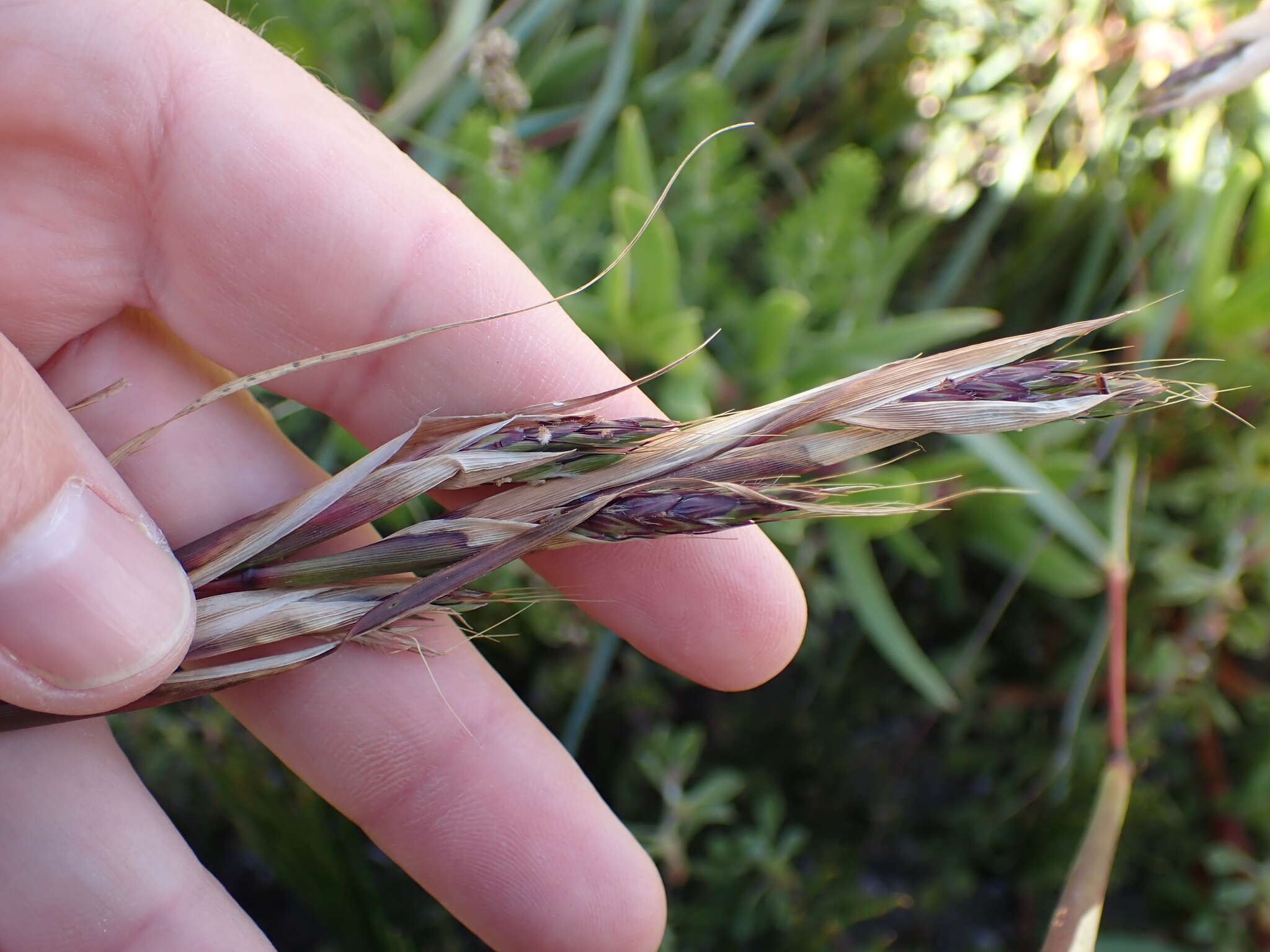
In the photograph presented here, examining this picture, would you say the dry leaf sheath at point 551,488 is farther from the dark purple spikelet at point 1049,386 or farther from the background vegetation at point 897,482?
the background vegetation at point 897,482

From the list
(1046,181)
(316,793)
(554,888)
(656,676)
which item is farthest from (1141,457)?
(316,793)

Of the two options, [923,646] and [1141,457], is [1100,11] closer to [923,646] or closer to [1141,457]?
[1141,457]

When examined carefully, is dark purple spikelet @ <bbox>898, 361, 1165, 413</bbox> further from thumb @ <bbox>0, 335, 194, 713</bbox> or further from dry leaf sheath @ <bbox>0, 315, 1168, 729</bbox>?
thumb @ <bbox>0, 335, 194, 713</bbox>

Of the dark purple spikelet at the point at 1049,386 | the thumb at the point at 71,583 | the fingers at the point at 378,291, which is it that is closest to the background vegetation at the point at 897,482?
the fingers at the point at 378,291

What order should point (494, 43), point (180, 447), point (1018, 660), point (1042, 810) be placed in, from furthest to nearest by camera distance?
point (1018, 660) → point (1042, 810) → point (494, 43) → point (180, 447)

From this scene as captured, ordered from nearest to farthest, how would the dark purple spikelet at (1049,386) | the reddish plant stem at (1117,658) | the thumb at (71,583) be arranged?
the dark purple spikelet at (1049,386)
the thumb at (71,583)
the reddish plant stem at (1117,658)

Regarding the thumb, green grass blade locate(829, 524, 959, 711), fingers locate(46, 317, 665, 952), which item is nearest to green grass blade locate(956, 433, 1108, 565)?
green grass blade locate(829, 524, 959, 711)
